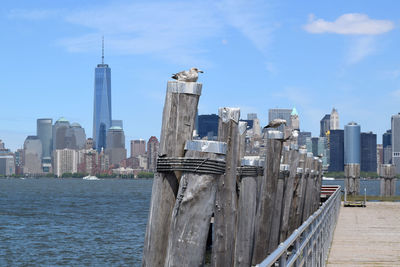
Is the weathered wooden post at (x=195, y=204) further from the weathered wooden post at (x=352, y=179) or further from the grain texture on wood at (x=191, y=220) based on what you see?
the weathered wooden post at (x=352, y=179)

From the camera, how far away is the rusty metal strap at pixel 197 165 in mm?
5981

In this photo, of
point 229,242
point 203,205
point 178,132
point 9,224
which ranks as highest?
point 178,132

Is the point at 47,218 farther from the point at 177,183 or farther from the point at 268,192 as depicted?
the point at 177,183

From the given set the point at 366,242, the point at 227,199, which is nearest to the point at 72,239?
the point at 366,242

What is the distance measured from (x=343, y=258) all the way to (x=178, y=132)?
1076 centimetres

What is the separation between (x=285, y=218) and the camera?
1961cm

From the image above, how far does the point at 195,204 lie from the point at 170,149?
2.38 feet

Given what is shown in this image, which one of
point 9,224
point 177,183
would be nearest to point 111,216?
point 9,224

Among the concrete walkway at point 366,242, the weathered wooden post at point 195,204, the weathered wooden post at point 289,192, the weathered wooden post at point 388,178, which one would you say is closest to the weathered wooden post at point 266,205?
the concrete walkway at point 366,242

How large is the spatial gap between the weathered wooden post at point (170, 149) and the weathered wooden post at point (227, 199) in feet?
12.4

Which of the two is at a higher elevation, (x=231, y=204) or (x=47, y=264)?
(x=231, y=204)

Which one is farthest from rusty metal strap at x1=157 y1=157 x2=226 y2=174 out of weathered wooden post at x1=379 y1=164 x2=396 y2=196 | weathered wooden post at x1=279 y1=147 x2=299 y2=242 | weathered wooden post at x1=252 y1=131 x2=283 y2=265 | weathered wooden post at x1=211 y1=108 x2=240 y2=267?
weathered wooden post at x1=379 y1=164 x2=396 y2=196

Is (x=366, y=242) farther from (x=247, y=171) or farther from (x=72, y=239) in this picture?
(x=72, y=239)

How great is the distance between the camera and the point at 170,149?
21.1 feet
